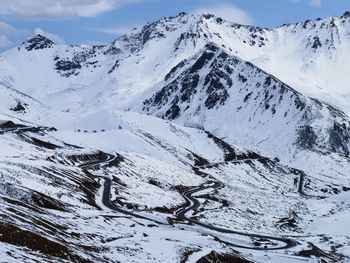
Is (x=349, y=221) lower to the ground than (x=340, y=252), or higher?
higher

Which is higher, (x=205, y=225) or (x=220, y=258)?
(x=205, y=225)

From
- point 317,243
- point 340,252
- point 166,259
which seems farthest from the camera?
point 317,243

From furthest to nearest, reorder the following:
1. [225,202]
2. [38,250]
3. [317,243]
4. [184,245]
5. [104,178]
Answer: [225,202], [104,178], [317,243], [184,245], [38,250]

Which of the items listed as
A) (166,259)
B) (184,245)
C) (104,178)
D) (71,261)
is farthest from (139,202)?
(71,261)

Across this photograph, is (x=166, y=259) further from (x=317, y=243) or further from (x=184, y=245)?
(x=317, y=243)

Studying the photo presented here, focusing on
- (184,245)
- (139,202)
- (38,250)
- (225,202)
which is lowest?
(38,250)

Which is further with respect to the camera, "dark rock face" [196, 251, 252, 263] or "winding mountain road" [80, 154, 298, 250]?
Answer: "winding mountain road" [80, 154, 298, 250]

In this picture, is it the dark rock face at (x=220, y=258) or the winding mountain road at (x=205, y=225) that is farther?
the winding mountain road at (x=205, y=225)

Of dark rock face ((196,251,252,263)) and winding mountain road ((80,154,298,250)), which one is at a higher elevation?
winding mountain road ((80,154,298,250))

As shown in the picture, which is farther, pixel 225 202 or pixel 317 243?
pixel 225 202

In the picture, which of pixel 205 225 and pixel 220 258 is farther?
pixel 205 225

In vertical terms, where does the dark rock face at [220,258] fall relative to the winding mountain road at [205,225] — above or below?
below
